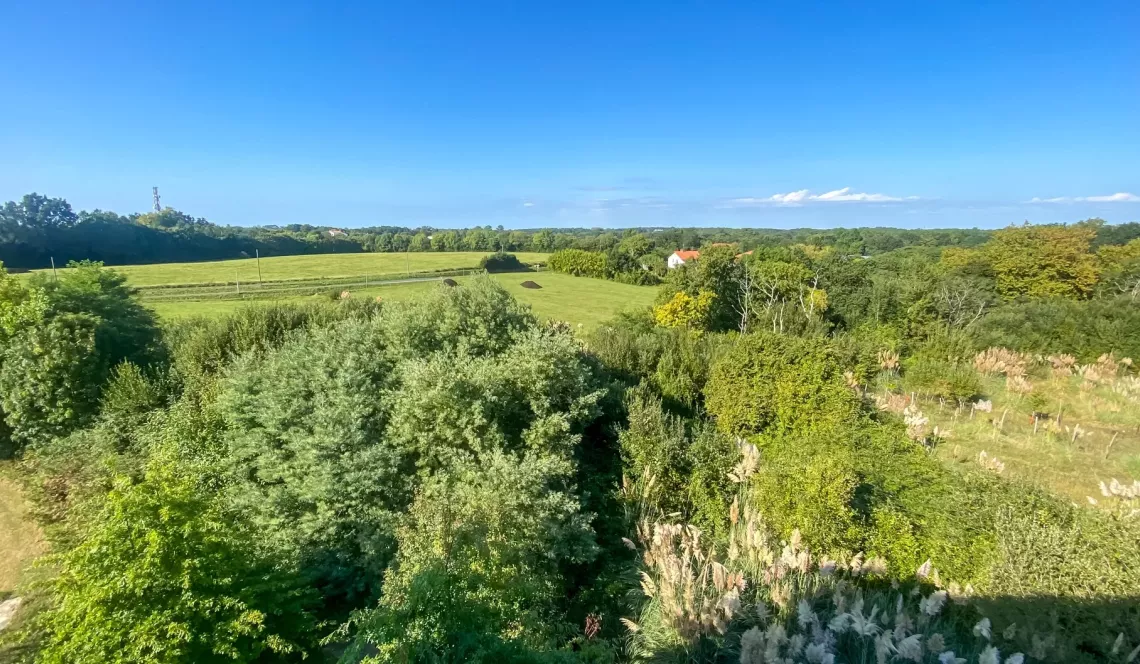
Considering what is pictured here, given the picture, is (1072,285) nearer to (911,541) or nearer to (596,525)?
(911,541)

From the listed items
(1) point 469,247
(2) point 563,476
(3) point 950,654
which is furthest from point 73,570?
(1) point 469,247

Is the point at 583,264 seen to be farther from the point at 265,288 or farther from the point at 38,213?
the point at 38,213

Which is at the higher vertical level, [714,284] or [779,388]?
[714,284]

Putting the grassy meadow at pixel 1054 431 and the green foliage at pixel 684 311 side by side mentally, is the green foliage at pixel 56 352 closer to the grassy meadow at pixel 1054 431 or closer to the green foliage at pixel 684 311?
the grassy meadow at pixel 1054 431

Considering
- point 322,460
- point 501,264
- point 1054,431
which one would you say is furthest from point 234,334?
point 501,264

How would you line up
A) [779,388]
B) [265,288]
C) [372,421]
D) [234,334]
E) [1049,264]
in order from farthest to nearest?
[1049,264], [265,288], [234,334], [779,388], [372,421]

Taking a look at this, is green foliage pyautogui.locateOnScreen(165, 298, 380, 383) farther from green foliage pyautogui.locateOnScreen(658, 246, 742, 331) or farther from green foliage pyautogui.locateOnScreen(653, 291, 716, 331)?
green foliage pyautogui.locateOnScreen(658, 246, 742, 331)

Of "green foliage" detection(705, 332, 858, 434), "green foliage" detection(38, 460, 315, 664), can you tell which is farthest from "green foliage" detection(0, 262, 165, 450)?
"green foliage" detection(705, 332, 858, 434)
